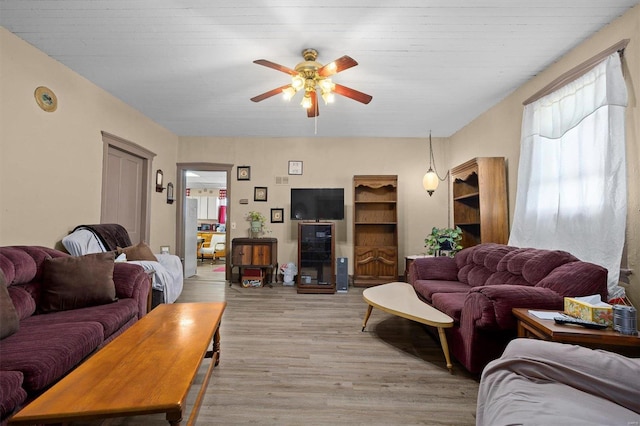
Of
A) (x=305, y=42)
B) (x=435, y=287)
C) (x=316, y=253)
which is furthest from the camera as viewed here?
(x=316, y=253)

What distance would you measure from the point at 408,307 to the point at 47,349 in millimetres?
2340

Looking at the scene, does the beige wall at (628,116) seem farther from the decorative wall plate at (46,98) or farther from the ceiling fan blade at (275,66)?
the decorative wall plate at (46,98)

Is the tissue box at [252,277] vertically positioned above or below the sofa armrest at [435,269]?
below

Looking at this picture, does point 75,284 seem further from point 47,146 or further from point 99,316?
point 47,146

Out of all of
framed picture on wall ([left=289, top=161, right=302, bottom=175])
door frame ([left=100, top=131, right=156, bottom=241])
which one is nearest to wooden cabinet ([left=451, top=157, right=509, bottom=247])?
framed picture on wall ([left=289, top=161, right=302, bottom=175])

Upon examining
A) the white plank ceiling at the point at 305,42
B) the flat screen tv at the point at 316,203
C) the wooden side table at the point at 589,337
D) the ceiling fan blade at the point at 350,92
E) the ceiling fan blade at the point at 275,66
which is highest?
the white plank ceiling at the point at 305,42

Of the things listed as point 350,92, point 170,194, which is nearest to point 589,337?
point 350,92

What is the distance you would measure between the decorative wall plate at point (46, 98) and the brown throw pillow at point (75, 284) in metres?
1.50

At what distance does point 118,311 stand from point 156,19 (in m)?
2.19

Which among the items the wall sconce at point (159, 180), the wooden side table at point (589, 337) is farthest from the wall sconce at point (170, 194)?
the wooden side table at point (589, 337)

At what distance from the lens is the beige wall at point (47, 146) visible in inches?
90.0

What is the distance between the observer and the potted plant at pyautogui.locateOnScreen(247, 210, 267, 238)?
15.7ft

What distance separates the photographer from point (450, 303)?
2.29 metres

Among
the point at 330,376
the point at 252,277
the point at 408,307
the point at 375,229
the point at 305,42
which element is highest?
the point at 305,42
